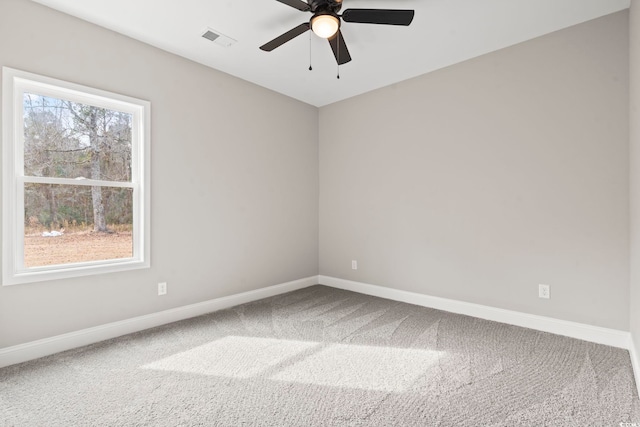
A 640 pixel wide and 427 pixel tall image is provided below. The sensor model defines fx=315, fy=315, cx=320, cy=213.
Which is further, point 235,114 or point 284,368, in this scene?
point 235,114

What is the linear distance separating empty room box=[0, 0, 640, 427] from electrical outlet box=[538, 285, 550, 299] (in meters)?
0.03

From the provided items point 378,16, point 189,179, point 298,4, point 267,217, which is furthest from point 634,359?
point 189,179

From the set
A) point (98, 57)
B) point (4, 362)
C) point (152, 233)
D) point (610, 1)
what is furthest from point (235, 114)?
point (610, 1)

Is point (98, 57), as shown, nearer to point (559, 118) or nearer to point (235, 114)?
point (235, 114)

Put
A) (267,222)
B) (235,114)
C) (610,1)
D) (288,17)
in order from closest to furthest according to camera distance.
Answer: (610,1) < (288,17) < (235,114) < (267,222)

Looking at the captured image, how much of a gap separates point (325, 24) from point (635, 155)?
2341 mm

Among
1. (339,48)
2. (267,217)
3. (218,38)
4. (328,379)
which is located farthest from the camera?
(267,217)

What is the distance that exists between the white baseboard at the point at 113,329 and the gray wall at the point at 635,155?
11.2 feet

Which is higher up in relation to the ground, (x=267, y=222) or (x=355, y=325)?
(x=267, y=222)

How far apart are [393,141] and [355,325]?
7.37 ft

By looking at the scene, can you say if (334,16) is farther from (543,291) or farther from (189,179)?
(543,291)

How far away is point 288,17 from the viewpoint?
8.63 ft

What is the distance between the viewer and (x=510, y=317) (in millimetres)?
3047

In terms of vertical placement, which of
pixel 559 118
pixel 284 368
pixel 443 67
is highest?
pixel 443 67
